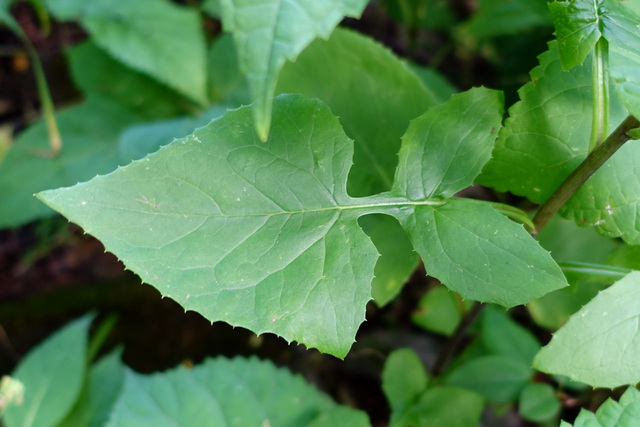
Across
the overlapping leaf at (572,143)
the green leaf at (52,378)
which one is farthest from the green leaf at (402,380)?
the green leaf at (52,378)

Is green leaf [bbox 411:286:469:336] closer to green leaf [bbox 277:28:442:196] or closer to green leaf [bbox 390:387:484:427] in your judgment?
green leaf [bbox 390:387:484:427]

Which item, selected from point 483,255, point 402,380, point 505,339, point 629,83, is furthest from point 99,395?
point 629,83

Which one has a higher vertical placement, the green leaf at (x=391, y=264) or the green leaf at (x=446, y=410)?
the green leaf at (x=391, y=264)

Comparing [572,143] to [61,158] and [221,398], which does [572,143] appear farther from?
[61,158]

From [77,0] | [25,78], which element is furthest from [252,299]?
[25,78]

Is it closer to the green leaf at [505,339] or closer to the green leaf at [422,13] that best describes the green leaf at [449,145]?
the green leaf at [505,339]

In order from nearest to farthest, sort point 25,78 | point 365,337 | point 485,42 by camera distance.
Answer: point 365,337 < point 485,42 < point 25,78

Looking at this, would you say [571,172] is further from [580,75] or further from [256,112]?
[256,112]
